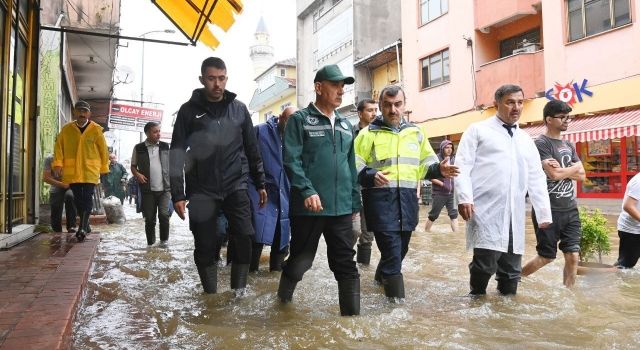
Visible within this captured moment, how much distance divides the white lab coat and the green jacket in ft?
3.11

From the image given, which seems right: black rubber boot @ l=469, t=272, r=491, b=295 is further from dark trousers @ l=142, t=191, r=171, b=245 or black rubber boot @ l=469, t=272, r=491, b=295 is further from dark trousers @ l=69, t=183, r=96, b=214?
dark trousers @ l=69, t=183, r=96, b=214

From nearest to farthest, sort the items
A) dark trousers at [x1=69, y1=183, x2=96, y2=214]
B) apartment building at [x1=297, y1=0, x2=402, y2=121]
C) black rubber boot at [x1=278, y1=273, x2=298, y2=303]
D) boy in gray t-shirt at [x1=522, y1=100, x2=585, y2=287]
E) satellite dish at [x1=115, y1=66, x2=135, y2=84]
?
1. black rubber boot at [x1=278, y1=273, x2=298, y2=303]
2. boy in gray t-shirt at [x1=522, y1=100, x2=585, y2=287]
3. dark trousers at [x1=69, y1=183, x2=96, y2=214]
4. satellite dish at [x1=115, y1=66, x2=135, y2=84]
5. apartment building at [x1=297, y1=0, x2=402, y2=121]

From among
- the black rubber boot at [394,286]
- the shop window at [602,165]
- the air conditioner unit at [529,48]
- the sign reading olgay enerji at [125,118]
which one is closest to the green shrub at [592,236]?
the black rubber boot at [394,286]

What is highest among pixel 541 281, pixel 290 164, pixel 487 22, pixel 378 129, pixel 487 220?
pixel 487 22

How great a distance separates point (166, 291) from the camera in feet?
14.2

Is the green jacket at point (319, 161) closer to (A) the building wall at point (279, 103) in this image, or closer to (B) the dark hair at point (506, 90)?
(B) the dark hair at point (506, 90)

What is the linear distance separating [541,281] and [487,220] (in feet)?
4.70

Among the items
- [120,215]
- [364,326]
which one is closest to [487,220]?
[364,326]

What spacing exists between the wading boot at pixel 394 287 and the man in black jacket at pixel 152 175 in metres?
4.11

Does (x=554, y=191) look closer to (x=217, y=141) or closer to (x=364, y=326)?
(x=364, y=326)

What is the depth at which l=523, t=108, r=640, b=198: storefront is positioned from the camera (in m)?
13.3

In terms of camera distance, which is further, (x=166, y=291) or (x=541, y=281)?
(x=541, y=281)

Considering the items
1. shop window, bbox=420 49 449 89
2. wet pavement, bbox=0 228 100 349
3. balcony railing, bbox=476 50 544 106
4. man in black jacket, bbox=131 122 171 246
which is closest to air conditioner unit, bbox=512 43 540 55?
balcony railing, bbox=476 50 544 106

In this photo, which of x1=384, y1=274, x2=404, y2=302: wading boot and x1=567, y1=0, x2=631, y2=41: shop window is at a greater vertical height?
x1=567, y1=0, x2=631, y2=41: shop window
